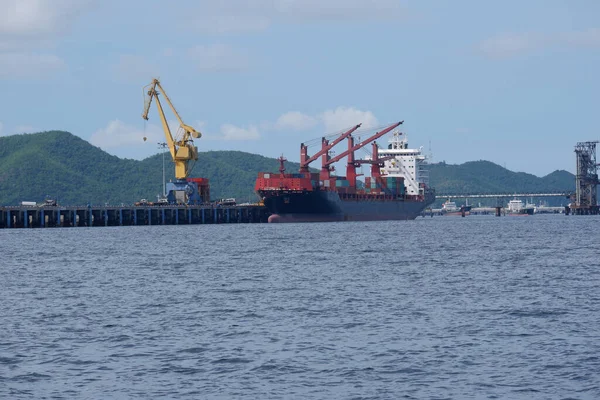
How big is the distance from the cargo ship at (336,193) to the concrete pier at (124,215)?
9.55 metres

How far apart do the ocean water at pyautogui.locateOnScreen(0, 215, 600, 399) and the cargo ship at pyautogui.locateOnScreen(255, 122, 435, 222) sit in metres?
94.5

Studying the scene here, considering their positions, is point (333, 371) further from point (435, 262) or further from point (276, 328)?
point (435, 262)

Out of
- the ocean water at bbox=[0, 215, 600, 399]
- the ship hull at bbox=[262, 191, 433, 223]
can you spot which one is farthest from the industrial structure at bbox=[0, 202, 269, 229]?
the ocean water at bbox=[0, 215, 600, 399]

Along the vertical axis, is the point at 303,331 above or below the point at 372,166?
below

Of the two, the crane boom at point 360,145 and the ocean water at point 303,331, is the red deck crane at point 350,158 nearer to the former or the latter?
the crane boom at point 360,145

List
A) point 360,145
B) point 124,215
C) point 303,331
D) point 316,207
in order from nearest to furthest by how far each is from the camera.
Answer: point 303,331
point 316,207
point 124,215
point 360,145

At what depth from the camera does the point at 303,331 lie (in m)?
33.9

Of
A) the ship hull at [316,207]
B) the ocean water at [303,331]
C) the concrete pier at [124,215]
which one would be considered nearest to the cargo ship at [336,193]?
the ship hull at [316,207]

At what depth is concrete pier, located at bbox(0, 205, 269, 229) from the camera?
147000 mm

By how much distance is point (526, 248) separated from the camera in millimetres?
82562

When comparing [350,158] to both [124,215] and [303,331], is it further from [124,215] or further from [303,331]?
[303,331]

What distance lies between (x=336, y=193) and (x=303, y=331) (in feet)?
425

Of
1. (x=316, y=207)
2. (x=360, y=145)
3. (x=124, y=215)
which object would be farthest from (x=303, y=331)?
(x=360, y=145)

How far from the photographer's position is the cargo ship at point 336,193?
159 meters
